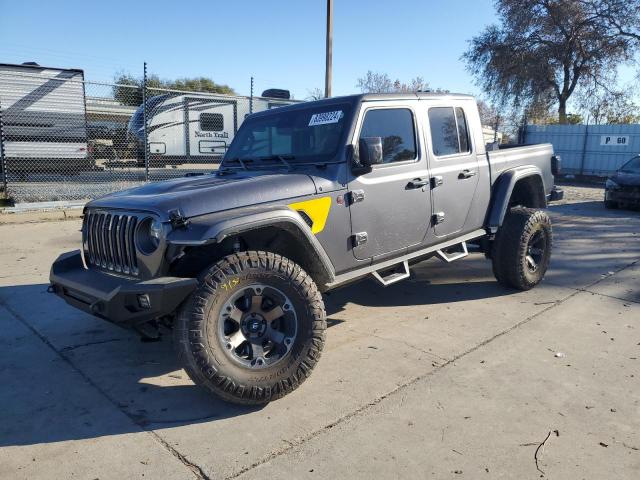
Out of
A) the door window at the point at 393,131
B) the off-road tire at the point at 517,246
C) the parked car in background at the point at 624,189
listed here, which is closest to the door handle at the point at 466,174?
the door window at the point at 393,131

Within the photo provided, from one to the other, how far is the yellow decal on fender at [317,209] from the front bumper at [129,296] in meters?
0.94

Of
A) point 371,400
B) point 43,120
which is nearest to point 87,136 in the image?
point 43,120

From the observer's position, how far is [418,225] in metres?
4.33

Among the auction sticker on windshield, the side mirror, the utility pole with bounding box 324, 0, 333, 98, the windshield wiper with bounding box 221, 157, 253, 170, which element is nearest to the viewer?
the side mirror

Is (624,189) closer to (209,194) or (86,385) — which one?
(209,194)

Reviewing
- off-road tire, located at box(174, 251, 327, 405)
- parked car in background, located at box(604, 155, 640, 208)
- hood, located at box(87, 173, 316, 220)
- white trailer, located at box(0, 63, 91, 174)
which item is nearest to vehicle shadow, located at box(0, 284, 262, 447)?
off-road tire, located at box(174, 251, 327, 405)

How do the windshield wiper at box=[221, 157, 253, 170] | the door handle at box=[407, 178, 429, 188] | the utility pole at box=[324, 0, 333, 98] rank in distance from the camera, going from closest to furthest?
the door handle at box=[407, 178, 429, 188]
the windshield wiper at box=[221, 157, 253, 170]
the utility pole at box=[324, 0, 333, 98]

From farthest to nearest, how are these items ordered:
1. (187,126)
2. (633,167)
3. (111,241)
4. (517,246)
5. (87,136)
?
(187,126), (87,136), (633,167), (517,246), (111,241)

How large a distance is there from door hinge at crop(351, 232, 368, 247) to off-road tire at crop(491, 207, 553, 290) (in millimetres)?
2025

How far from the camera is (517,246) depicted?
509cm

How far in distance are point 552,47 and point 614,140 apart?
7.91 meters

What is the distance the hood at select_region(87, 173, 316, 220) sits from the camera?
3037 mm

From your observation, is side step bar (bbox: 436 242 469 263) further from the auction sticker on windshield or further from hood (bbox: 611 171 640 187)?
hood (bbox: 611 171 640 187)

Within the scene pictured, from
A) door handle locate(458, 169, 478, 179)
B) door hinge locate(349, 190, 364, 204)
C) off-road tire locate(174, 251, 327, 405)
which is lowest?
off-road tire locate(174, 251, 327, 405)
